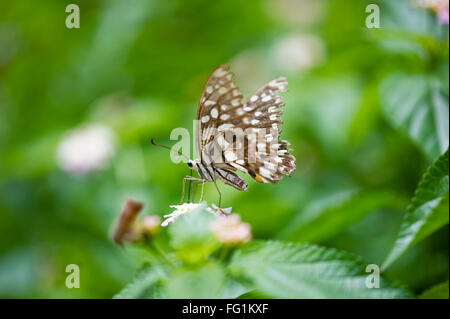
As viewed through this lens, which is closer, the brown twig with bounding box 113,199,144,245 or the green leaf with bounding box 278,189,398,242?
the brown twig with bounding box 113,199,144,245

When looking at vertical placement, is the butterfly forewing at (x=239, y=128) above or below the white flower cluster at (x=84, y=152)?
below

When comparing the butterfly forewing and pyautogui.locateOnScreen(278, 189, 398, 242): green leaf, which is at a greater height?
the butterfly forewing

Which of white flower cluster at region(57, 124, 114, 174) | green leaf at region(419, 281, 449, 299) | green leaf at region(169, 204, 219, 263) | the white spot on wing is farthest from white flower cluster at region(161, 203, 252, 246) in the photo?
white flower cluster at region(57, 124, 114, 174)

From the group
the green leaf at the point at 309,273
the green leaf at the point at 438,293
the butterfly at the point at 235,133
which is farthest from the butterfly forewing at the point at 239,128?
the green leaf at the point at 438,293

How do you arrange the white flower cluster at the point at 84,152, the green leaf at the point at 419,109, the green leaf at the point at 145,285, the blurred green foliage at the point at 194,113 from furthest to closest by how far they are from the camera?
the white flower cluster at the point at 84,152 < the blurred green foliage at the point at 194,113 < the green leaf at the point at 419,109 < the green leaf at the point at 145,285

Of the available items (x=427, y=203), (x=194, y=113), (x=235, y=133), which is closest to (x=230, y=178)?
(x=235, y=133)

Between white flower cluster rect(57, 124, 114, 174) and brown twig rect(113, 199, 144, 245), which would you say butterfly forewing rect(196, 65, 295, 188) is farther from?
white flower cluster rect(57, 124, 114, 174)

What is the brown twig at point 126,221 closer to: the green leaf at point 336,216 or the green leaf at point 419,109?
the green leaf at point 336,216
